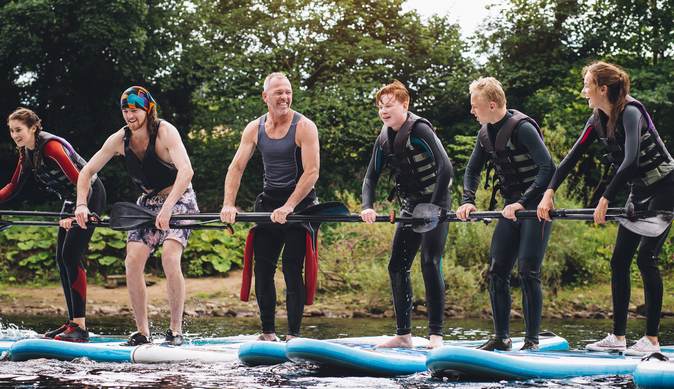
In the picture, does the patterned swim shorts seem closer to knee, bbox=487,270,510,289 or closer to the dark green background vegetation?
knee, bbox=487,270,510,289

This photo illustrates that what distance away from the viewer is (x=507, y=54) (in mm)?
22578

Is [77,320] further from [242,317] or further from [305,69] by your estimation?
[305,69]

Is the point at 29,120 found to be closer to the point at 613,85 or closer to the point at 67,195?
the point at 67,195

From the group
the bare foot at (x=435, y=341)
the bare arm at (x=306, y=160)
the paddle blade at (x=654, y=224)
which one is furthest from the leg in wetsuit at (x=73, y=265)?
the paddle blade at (x=654, y=224)

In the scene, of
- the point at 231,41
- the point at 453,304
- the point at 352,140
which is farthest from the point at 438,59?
the point at 453,304

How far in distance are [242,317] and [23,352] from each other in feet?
22.5

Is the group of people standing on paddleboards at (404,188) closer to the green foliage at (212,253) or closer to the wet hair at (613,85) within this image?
the wet hair at (613,85)

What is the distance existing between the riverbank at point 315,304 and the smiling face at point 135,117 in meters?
7.07

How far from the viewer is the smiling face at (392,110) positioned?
645cm

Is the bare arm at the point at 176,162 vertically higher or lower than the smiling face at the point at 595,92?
lower

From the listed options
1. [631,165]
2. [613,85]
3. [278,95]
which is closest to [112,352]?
[278,95]

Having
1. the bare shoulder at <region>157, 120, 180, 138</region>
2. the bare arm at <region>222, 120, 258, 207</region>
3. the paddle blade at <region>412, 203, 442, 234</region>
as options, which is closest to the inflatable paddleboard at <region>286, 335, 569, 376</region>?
the paddle blade at <region>412, 203, 442, 234</region>

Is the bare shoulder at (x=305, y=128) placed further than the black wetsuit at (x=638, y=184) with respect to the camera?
Yes

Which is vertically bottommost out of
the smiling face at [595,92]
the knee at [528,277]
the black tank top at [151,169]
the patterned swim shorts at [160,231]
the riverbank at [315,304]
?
the riverbank at [315,304]
